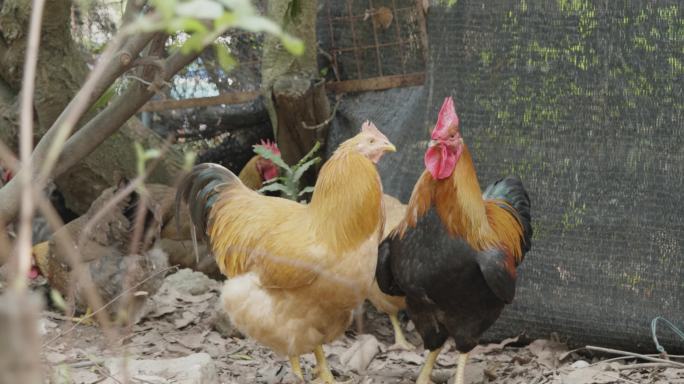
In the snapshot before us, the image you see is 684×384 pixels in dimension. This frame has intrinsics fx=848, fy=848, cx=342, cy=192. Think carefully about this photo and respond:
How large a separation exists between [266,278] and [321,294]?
0.97 ft

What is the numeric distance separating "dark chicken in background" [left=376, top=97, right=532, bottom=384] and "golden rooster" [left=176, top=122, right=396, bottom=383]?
232 mm

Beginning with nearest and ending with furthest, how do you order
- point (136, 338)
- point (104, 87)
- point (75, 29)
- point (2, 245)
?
point (2, 245) < point (104, 87) < point (136, 338) < point (75, 29)

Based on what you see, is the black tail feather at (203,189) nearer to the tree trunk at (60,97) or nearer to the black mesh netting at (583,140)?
the tree trunk at (60,97)

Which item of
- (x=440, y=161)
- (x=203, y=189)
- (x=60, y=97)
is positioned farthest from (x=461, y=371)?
(x=60, y=97)

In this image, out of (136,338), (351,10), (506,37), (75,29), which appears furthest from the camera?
(75,29)

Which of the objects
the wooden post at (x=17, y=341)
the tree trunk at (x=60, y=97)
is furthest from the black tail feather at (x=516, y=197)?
the wooden post at (x=17, y=341)

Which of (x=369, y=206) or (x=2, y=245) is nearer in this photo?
(x=2, y=245)

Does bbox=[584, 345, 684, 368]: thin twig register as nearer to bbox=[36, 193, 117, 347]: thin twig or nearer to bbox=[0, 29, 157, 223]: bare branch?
bbox=[0, 29, 157, 223]: bare branch

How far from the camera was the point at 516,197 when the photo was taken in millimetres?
4824

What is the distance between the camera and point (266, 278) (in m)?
4.16

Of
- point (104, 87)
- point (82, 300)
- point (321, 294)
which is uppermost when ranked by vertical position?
point (104, 87)

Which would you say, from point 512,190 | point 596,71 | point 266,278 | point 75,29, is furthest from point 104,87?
point 75,29

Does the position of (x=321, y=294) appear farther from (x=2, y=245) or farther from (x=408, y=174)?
(x=2, y=245)

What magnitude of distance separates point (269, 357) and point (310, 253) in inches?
62.6
